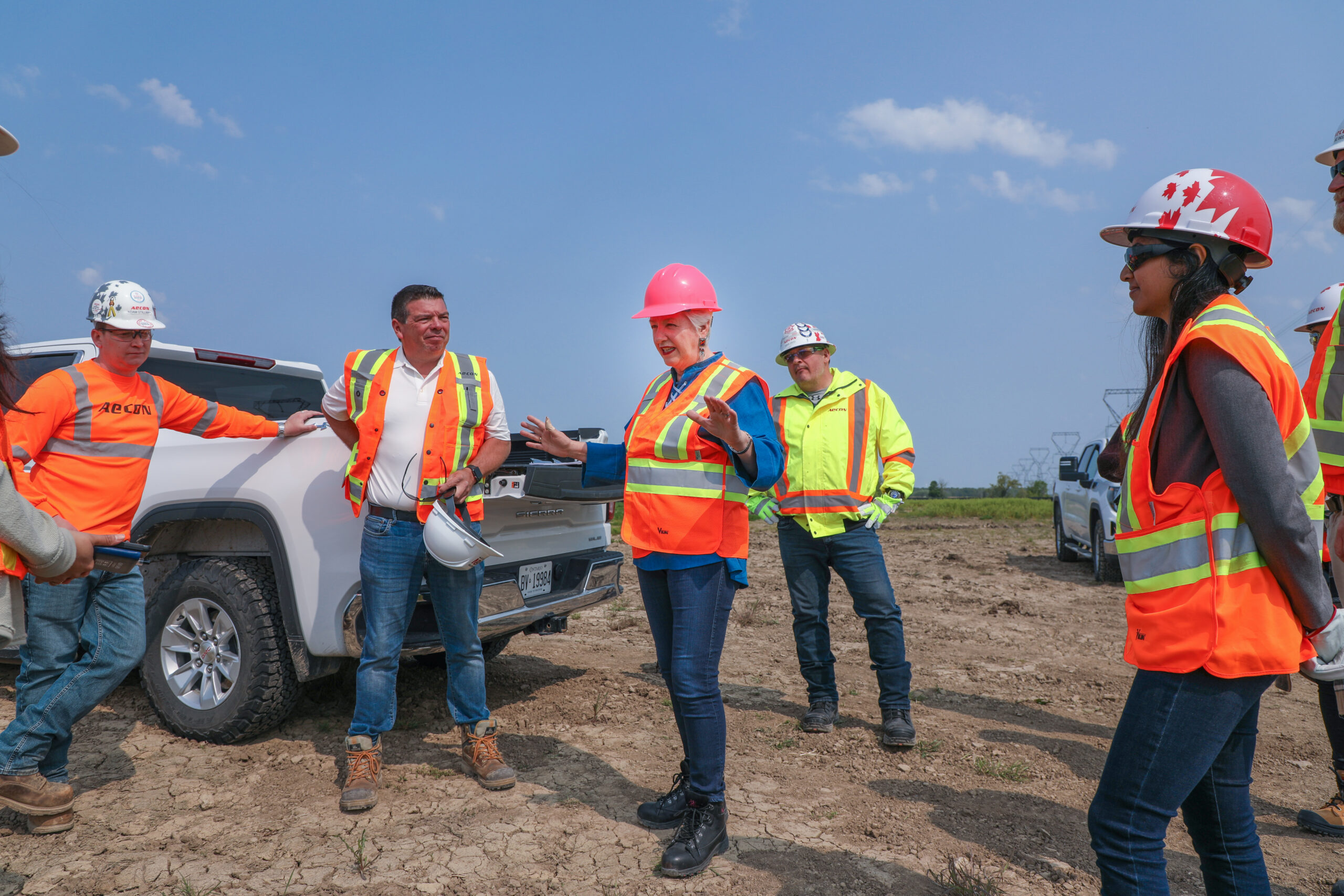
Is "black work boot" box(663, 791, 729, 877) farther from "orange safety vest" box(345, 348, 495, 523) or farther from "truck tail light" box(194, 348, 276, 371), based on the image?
"truck tail light" box(194, 348, 276, 371)

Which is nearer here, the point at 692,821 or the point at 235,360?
the point at 692,821

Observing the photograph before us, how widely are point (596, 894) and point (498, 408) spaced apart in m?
2.13

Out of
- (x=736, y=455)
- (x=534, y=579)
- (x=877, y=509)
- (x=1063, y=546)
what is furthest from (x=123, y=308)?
(x=1063, y=546)

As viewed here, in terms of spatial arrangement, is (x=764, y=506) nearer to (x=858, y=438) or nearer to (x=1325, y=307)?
(x=858, y=438)

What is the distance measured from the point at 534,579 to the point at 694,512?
1635 mm

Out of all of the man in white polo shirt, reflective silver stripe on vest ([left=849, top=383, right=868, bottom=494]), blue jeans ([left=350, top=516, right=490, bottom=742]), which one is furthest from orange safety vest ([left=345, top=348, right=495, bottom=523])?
reflective silver stripe on vest ([left=849, top=383, right=868, bottom=494])

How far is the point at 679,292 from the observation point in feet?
10.8

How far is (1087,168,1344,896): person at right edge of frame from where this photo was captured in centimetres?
179

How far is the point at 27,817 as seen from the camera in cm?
353

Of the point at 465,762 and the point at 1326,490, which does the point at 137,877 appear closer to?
the point at 465,762

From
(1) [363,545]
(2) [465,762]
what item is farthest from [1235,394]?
(2) [465,762]

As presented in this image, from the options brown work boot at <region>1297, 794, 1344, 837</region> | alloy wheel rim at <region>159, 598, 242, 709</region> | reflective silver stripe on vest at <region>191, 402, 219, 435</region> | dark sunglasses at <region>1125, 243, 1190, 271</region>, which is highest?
dark sunglasses at <region>1125, 243, 1190, 271</region>

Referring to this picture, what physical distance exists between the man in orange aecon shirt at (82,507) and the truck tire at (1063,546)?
39.9 ft

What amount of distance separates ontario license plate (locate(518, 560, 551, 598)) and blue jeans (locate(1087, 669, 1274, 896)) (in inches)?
118
